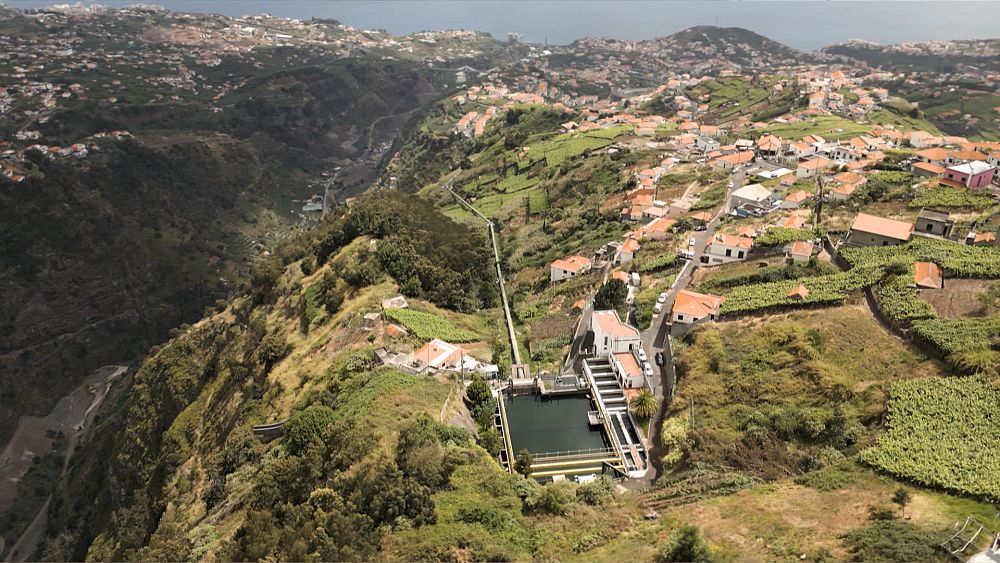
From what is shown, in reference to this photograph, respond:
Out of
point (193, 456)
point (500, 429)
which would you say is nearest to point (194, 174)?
point (193, 456)

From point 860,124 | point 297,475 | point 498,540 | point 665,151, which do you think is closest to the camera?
point 498,540

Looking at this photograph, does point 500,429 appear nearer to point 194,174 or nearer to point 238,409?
point 238,409

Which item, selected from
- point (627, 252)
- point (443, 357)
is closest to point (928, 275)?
point (627, 252)

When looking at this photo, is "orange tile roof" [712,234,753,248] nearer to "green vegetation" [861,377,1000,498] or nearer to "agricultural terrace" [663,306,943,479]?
"agricultural terrace" [663,306,943,479]

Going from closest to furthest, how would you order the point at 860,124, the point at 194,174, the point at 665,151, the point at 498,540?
the point at 498,540 → the point at 665,151 → the point at 860,124 → the point at 194,174

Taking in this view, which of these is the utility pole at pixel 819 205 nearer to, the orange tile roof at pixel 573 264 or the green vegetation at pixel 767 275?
the green vegetation at pixel 767 275

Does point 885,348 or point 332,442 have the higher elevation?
point 885,348
